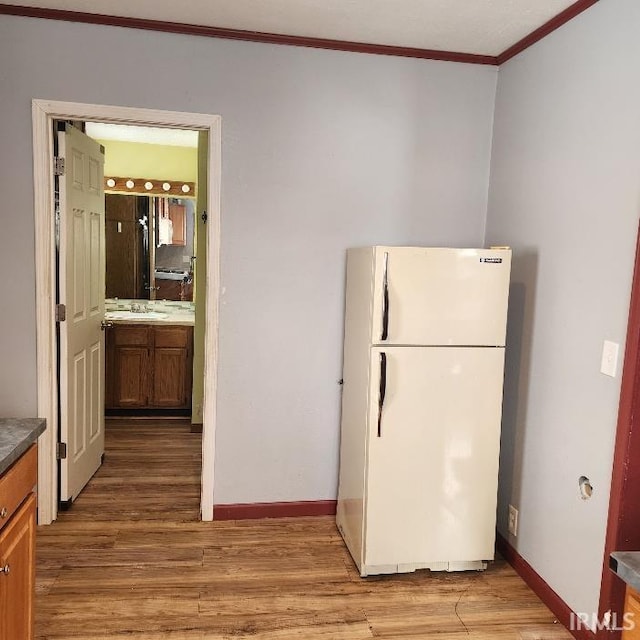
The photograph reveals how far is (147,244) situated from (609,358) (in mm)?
4312

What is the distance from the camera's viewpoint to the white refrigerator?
260cm

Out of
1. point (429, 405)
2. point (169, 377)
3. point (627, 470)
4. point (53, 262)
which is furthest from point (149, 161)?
point (627, 470)

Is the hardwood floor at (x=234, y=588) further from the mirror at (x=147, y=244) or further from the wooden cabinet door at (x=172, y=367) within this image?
the mirror at (x=147, y=244)

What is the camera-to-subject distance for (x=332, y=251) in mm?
3193

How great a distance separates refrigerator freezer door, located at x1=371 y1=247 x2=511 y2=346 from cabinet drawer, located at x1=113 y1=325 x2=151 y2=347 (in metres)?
2.89

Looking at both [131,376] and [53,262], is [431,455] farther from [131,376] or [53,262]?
[131,376]

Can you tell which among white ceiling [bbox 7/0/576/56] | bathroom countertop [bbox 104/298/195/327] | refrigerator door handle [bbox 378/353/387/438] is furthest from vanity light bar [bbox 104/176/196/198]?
refrigerator door handle [bbox 378/353/387/438]

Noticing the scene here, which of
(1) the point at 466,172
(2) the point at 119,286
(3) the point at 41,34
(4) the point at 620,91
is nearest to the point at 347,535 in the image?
(1) the point at 466,172

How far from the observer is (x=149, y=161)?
17.9ft

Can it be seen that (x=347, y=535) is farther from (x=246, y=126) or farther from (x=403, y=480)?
(x=246, y=126)

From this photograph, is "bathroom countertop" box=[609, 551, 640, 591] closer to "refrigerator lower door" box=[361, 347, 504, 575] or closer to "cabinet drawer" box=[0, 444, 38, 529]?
"refrigerator lower door" box=[361, 347, 504, 575]

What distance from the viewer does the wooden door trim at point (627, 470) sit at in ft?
6.62

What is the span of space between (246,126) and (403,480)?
6.30 ft

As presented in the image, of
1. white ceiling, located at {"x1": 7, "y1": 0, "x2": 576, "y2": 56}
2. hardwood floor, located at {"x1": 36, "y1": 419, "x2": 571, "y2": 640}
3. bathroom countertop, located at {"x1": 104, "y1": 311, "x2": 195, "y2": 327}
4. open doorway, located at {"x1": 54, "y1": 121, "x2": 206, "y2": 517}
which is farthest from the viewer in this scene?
bathroom countertop, located at {"x1": 104, "y1": 311, "x2": 195, "y2": 327}
